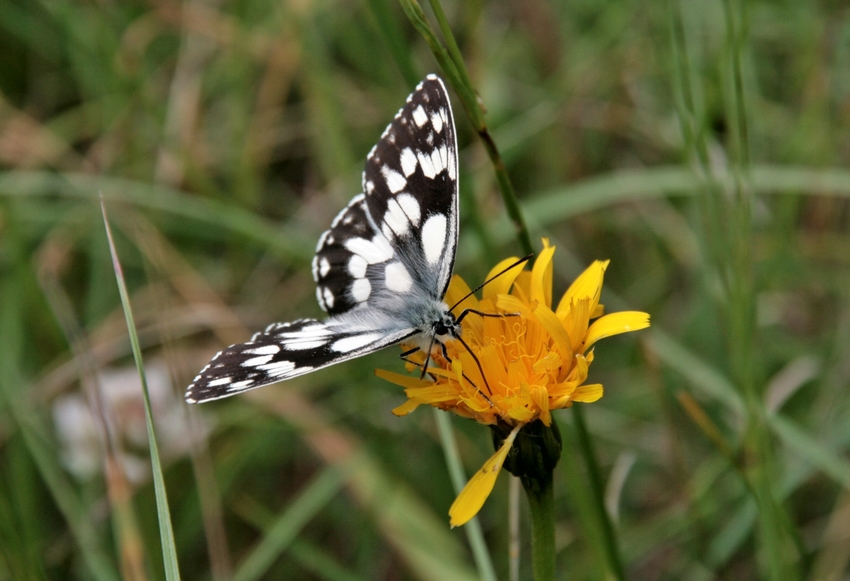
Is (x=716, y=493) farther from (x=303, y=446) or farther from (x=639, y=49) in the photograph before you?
(x=639, y=49)

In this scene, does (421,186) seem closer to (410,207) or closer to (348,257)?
(410,207)

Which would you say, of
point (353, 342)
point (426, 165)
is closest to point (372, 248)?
point (426, 165)

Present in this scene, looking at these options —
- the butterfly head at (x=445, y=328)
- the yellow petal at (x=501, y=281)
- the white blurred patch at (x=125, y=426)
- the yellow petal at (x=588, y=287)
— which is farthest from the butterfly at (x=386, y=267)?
the white blurred patch at (x=125, y=426)

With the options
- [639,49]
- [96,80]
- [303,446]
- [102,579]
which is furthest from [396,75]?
[102,579]

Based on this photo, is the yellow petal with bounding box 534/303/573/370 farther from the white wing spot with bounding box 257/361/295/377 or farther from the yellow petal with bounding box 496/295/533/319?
the white wing spot with bounding box 257/361/295/377

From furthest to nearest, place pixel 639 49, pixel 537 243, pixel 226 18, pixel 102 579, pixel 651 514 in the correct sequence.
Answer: pixel 226 18 → pixel 639 49 → pixel 537 243 → pixel 651 514 → pixel 102 579
